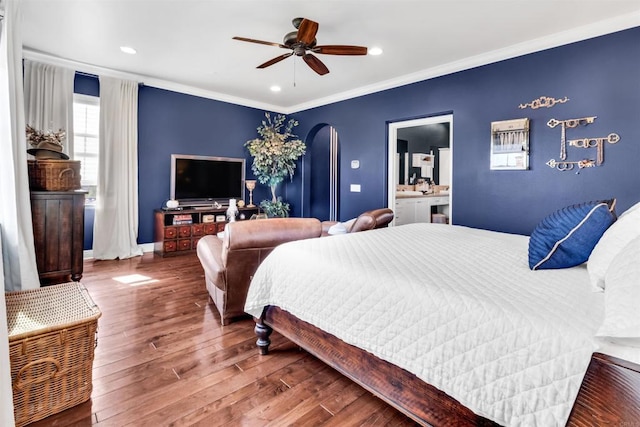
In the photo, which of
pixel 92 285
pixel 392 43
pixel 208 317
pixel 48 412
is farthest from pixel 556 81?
pixel 92 285

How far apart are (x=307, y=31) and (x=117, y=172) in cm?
366

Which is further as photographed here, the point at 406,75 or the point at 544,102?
the point at 406,75

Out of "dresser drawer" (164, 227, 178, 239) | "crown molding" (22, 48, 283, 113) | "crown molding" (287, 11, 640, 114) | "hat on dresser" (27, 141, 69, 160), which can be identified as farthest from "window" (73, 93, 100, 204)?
"crown molding" (287, 11, 640, 114)

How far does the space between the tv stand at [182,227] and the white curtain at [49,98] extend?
4.88ft

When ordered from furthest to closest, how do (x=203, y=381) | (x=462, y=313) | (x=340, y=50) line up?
(x=340, y=50), (x=203, y=381), (x=462, y=313)

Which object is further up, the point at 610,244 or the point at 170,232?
the point at 610,244

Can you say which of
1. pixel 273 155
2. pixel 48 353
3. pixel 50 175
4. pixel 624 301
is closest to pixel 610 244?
pixel 624 301

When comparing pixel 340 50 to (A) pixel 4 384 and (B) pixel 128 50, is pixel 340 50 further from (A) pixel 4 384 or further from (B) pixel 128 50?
(A) pixel 4 384

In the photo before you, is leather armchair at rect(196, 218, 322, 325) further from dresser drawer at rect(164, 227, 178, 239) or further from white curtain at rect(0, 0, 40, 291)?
dresser drawer at rect(164, 227, 178, 239)

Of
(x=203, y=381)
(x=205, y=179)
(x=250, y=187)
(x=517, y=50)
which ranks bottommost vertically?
(x=203, y=381)

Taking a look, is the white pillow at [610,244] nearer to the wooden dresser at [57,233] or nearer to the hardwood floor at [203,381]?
the hardwood floor at [203,381]

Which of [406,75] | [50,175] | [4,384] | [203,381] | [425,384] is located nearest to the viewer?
[4,384]

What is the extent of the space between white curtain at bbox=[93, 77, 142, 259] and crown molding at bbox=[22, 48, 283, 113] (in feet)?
0.35

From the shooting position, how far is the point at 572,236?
1.45 m
